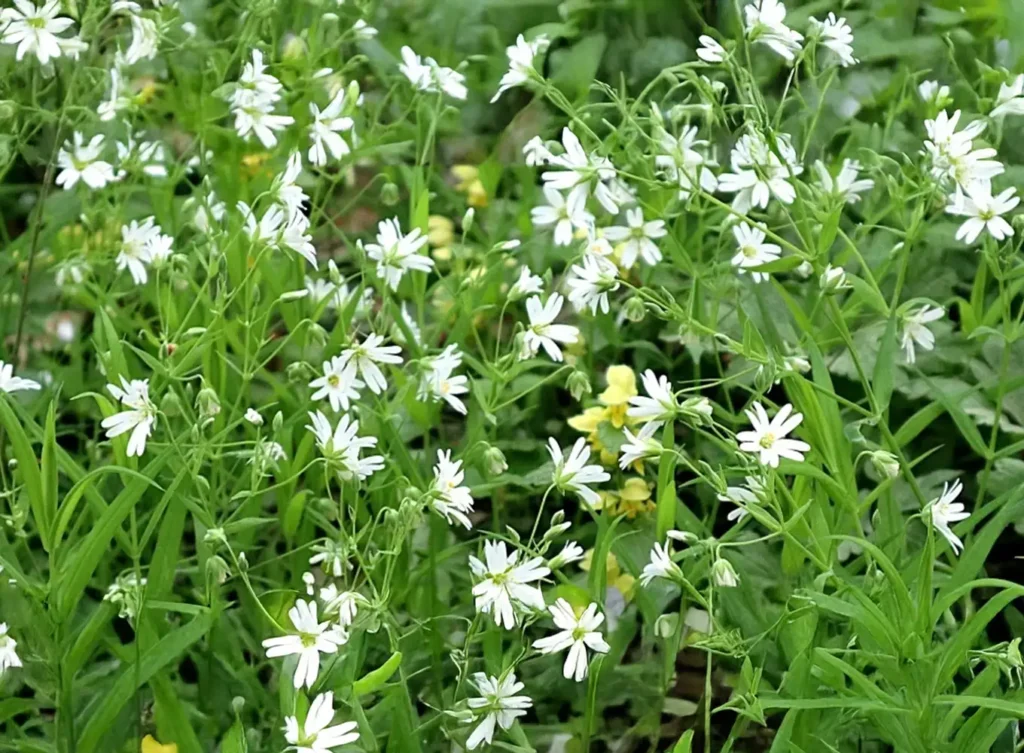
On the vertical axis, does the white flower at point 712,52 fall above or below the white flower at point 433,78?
above

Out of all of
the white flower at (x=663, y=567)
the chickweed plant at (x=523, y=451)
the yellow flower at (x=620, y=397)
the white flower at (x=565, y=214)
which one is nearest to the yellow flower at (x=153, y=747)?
the chickweed plant at (x=523, y=451)

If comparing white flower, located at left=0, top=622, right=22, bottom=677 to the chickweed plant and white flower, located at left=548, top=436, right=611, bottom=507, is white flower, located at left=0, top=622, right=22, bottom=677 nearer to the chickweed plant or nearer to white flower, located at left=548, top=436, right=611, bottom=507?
the chickweed plant

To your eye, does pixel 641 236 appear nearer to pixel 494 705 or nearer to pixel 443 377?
pixel 443 377

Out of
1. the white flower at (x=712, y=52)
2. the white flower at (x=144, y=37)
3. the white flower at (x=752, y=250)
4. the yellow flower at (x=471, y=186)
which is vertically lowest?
the yellow flower at (x=471, y=186)

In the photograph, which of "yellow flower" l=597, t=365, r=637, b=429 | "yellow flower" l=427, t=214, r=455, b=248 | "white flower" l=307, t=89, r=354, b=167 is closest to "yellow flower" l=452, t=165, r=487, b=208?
"yellow flower" l=427, t=214, r=455, b=248

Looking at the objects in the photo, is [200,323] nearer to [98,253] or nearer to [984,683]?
[98,253]

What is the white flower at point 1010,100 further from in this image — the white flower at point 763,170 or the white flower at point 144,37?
the white flower at point 144,37
